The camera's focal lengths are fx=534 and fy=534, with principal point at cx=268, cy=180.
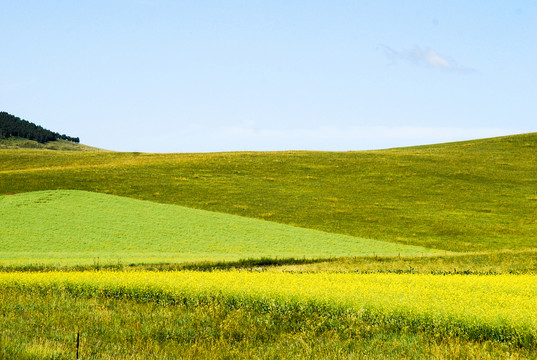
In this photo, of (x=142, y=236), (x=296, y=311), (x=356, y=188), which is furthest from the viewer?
(x=356, y=188)

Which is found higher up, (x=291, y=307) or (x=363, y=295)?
(x=363, y=295)

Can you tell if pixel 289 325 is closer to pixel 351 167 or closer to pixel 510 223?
pixel 510 223

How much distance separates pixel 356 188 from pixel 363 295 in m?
40.6

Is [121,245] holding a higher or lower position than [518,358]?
lower

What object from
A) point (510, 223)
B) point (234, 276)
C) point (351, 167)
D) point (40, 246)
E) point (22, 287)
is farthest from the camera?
point (351, 167)

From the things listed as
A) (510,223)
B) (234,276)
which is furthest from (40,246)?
(510,223)

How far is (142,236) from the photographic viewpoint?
3306 centimetres

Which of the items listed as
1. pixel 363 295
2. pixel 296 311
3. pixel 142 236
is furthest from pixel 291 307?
pixel 142 236

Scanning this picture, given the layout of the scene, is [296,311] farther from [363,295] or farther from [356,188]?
[356,188]

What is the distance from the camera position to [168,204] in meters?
44.0

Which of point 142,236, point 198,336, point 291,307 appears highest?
point 291,307

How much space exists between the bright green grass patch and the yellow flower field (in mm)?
8975

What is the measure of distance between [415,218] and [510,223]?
7.00 meters

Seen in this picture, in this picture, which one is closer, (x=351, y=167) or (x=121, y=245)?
(x=121, y=245)
